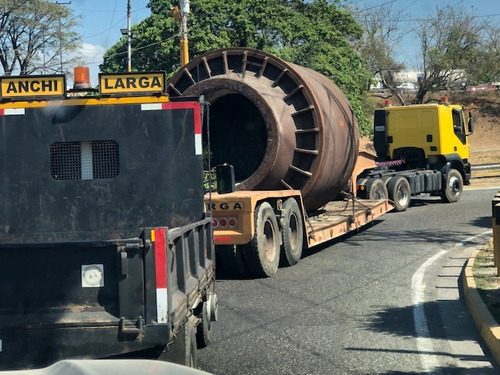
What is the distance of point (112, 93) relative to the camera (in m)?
6.22

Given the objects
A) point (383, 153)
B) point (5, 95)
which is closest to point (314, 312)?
point (5, 95)

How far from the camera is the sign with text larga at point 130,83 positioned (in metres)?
6.13

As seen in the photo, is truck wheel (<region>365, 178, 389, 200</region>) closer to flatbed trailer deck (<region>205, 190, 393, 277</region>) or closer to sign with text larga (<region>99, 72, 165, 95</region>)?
flatbed trailer deck (<region>205, 190, 393, 277</region>)

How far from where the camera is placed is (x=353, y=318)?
313 inches

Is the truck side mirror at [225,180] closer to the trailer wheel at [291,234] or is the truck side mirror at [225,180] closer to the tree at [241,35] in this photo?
the trailer wheel at [291,234]

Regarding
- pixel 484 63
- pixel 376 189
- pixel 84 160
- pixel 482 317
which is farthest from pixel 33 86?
pixel 484 63

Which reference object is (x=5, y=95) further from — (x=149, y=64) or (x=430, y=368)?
(x=149, y=64)

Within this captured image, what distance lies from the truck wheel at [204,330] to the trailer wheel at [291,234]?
448 centimetres

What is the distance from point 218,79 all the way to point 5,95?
5.81 metres

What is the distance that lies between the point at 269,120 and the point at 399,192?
9.55 m

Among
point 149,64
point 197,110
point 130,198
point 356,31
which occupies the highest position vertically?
point 356,31

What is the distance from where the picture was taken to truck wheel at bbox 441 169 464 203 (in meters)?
22.1

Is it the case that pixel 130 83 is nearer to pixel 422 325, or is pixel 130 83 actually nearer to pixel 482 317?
pixel 422 325

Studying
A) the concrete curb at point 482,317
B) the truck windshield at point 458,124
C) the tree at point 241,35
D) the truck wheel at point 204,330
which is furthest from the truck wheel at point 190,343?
the tree at point 241,35
